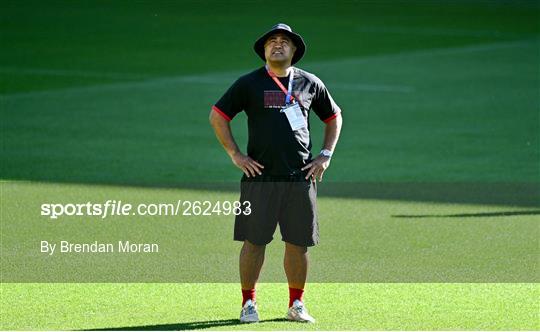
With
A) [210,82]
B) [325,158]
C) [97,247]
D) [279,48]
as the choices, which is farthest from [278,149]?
[210,82]

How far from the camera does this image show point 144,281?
10086 millimetres

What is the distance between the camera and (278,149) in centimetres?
838

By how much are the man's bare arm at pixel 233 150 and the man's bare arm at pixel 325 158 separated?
0.30 meters

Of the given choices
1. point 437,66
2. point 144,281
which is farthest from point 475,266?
point 437,66

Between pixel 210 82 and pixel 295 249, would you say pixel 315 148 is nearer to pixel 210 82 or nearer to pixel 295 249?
pixel 210 82

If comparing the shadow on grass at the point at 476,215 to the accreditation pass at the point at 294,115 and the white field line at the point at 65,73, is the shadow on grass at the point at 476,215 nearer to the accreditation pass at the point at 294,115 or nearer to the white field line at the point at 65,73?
the accreditation pass at the point at 294,115

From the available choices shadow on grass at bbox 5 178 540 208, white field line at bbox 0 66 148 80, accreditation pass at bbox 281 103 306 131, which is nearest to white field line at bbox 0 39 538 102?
white field line at bbox 0 66 148 80

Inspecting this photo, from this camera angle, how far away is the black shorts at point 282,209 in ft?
27.7

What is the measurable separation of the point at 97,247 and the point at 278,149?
324cm

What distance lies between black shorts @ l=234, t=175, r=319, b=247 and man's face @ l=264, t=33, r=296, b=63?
2.24 ft

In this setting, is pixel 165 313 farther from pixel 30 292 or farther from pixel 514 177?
pixel 514 177

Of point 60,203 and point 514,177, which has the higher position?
point 514,177

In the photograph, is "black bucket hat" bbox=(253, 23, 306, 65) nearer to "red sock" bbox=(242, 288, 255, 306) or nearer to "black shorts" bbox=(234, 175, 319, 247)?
"black shorts" bbox=(234, 175, 319, 247)

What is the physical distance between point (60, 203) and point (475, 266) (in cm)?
407
